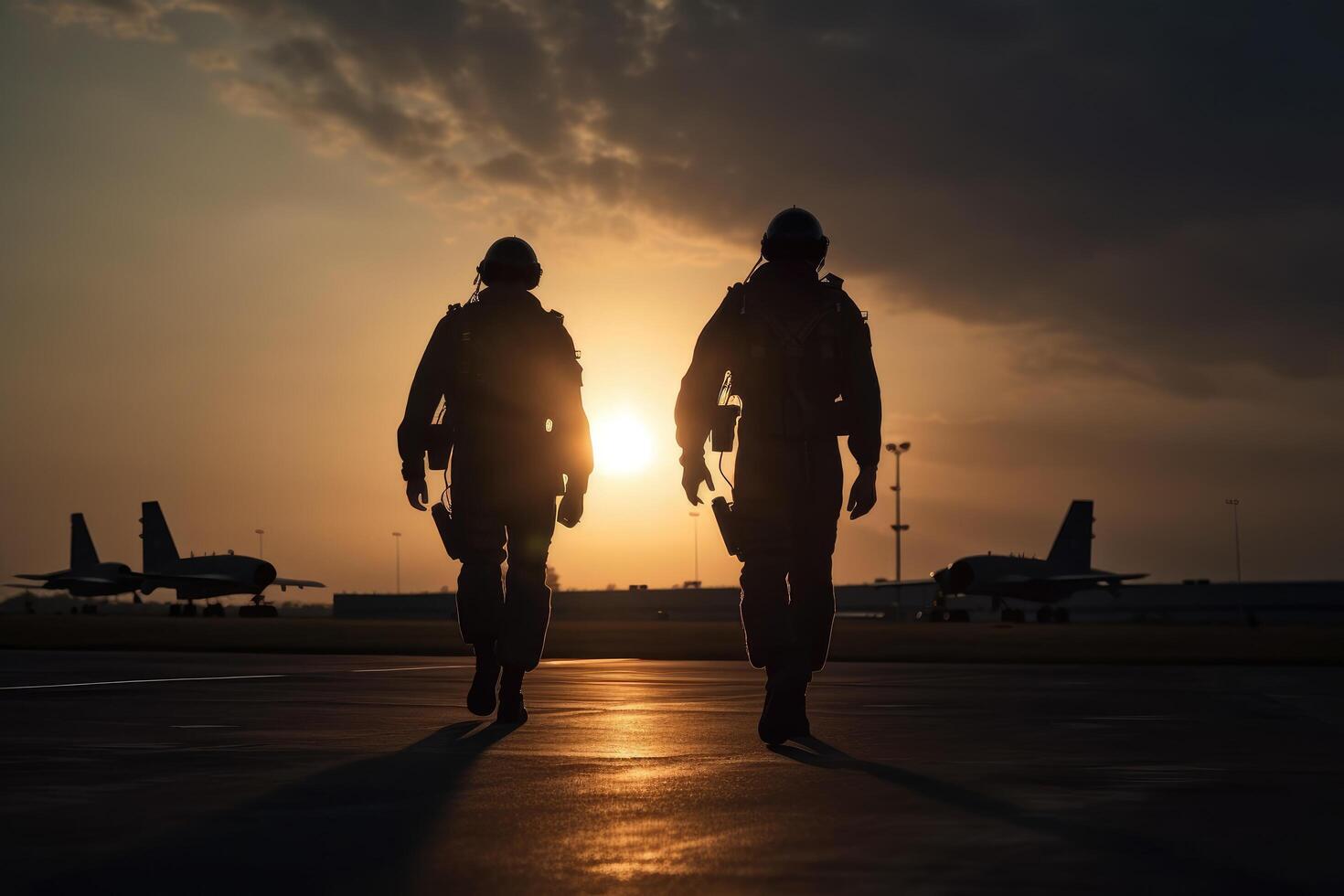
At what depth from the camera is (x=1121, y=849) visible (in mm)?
3350

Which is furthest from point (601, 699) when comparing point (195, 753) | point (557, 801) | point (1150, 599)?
point (1150, 599)

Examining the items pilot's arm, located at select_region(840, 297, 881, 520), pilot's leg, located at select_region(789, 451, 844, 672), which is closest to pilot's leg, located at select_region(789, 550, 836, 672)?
pilot's leg, located at select_region(789, 451, 844, 672)

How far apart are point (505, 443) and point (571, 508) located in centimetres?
57

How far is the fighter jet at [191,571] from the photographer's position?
8094 cm

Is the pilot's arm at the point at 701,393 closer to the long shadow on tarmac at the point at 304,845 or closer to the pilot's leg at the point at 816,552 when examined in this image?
the pilot's leg at the point at 816,552

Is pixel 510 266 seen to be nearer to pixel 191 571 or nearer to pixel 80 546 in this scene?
pixel 191 571

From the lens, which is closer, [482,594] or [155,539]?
[482,594]

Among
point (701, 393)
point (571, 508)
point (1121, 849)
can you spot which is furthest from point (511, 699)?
point (1121, 849)

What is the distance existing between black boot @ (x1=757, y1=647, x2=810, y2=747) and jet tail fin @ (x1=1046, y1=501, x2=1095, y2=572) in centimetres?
8067

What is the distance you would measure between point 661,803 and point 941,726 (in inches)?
126

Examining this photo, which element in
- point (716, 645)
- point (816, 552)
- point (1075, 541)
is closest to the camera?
point (816, 552)

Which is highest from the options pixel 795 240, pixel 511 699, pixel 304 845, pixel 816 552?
pixel 795 240

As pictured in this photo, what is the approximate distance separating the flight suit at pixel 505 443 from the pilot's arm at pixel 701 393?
1.07 m

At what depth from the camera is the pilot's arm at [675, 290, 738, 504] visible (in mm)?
7547
